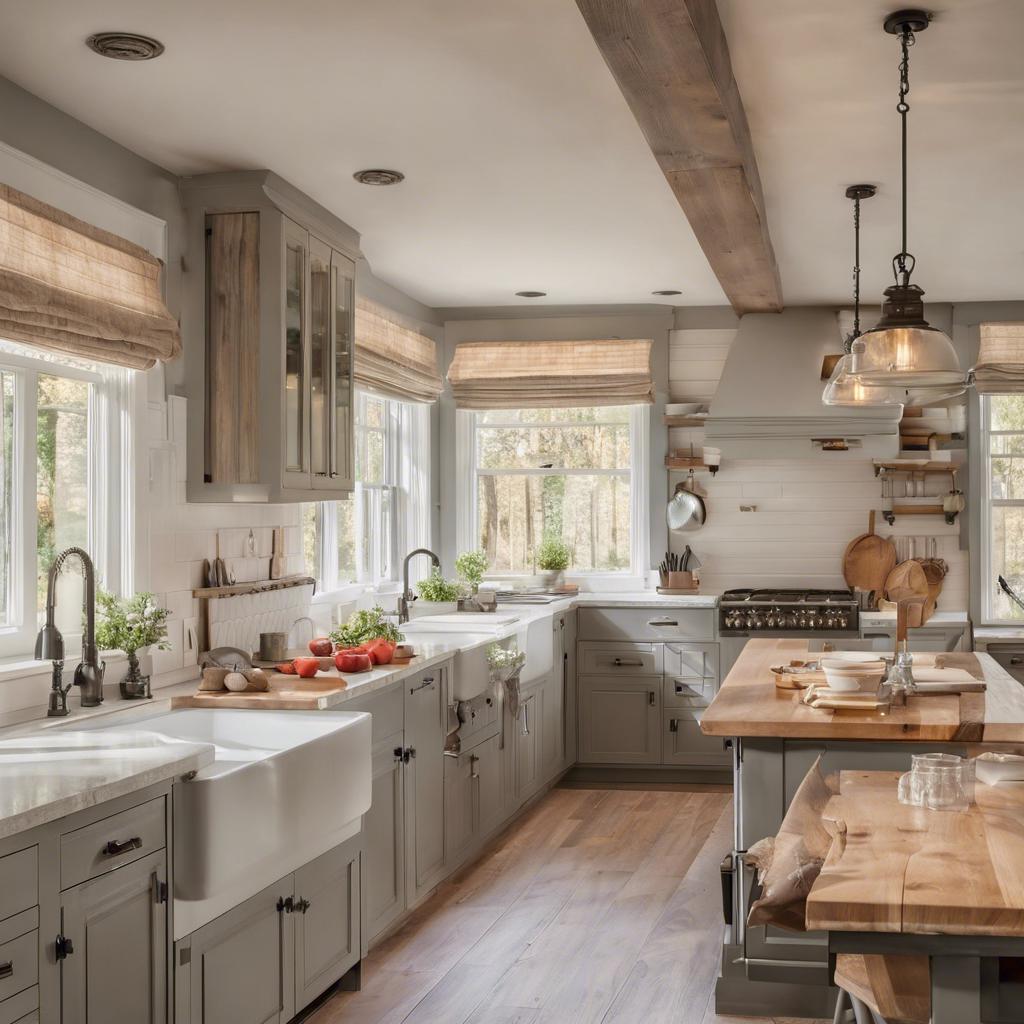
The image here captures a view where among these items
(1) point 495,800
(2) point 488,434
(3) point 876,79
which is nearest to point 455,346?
(2) point 488,434

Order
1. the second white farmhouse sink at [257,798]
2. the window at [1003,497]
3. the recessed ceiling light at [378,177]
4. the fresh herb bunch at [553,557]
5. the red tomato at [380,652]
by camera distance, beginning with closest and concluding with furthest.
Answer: the second white farmhouse sink at [257,798]
the red tomato at [380,652]
the recessed ceiling light at [378,177]
the window at [1003,497]
the fresh herb bunch at [553,557]

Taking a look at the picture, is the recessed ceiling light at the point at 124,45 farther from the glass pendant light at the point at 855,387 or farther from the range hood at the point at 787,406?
the range hood at the point at 787,406

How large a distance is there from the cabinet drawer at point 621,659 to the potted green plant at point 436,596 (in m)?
0.85

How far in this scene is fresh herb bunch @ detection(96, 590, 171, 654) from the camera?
3.63m

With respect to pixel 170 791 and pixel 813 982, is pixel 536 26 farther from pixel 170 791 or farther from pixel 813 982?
pixel 813 982

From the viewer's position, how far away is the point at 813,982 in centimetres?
360

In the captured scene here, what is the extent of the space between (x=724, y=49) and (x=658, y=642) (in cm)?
405

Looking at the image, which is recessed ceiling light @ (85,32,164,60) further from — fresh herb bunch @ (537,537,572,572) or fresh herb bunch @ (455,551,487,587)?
fresh herb bunch @ (537,537,572,572)

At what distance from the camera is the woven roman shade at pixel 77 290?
10.8ft

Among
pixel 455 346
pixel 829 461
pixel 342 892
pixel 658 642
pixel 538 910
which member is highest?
pixel 455 346

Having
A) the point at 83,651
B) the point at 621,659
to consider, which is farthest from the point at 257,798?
the point at 621,659

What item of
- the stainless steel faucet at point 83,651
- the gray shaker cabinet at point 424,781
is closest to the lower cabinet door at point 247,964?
the stainless steel faucet at point 83,651

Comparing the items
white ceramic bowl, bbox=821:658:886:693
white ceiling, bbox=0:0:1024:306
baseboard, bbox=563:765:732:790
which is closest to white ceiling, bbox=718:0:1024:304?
white ceiling, bbox=0:0:1024:306

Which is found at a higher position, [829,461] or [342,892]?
[829,461]
